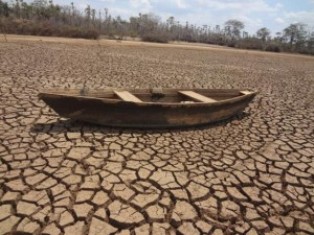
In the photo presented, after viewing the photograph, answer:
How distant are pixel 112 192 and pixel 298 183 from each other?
247 centimetres

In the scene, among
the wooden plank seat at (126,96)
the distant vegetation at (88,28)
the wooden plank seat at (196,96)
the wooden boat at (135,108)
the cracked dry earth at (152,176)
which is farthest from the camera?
the distant vegetation at (88,28)

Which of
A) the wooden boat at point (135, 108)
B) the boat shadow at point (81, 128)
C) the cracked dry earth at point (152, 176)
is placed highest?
the wooden boat at point (135, 108)

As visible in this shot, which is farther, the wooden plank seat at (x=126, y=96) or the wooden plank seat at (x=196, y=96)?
the wooden plank seat at (x=196, y=96)

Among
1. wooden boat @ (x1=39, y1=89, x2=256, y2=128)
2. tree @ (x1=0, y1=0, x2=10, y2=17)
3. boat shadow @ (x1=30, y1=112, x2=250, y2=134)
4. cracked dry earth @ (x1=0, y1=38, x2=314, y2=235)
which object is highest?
tree @ (x1=0, y1=0, x2=10, y2=17)

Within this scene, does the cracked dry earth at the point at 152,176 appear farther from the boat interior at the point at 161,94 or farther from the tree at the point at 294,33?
the tree at the point at 294,33

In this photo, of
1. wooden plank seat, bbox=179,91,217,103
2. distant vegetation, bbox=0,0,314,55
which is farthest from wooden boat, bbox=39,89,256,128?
distant vegetation, bbox=0,0,314,55

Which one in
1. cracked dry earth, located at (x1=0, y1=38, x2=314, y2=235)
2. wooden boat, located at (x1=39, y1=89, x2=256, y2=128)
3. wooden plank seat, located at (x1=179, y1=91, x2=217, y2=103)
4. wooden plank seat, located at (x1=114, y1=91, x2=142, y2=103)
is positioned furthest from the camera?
wooden plank seat, located at (x1=179, y1=91, x2=217, y2=103)

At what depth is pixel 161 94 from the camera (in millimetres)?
5508

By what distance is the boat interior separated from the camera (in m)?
4.78

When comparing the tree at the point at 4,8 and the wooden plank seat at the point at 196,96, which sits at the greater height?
the tree at the point at 4,8

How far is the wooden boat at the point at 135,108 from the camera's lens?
422 centimetres

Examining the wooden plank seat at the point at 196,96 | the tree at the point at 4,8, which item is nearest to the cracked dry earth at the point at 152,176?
the wooden plank seat at the point at 196,96

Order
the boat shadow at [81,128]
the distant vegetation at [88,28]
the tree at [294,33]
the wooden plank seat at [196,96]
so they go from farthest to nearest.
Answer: the tree at [294,33], the distant vegetation at [88,28], the wooden plank seat at [196,96], the boat shadow at [81,128]

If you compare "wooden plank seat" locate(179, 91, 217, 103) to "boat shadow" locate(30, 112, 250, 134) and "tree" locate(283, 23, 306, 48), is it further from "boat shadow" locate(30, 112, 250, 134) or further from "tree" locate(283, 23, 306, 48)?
"tree" locate(283, 23, 306, 48)
